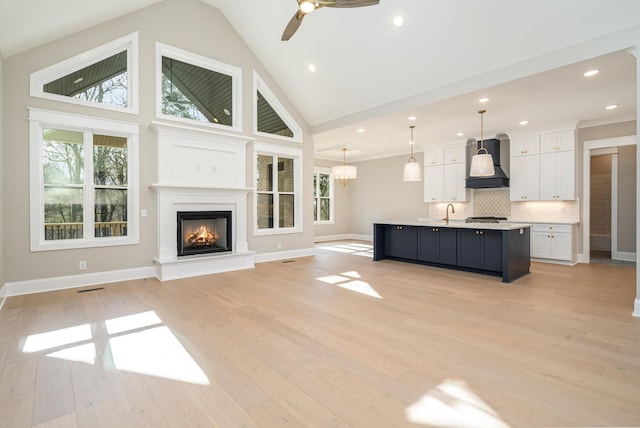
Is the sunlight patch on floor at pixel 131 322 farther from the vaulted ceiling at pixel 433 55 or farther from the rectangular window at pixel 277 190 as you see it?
the rectangular window at pixel 277 190

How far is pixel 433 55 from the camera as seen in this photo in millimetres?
4836

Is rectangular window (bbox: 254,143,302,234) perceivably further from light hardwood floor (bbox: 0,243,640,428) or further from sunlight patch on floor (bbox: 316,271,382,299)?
light hardwood floor (bbox: 0,243,640,428)

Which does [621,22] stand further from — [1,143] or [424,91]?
[1,143]

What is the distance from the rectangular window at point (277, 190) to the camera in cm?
711

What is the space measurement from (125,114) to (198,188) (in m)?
1.62

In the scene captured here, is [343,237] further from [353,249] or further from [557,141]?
[557,141]

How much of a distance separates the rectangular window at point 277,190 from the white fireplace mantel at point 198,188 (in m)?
0.66

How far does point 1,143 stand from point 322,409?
522 cm

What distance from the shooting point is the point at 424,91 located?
553 centimetres

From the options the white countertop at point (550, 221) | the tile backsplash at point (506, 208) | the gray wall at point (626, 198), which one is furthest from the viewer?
the gray wall at point (626, 198)

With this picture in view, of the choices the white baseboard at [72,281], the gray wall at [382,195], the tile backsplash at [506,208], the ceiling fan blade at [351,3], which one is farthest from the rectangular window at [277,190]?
the tile backsplash at [506,208]

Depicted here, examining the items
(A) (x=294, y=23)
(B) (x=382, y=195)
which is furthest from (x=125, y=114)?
(B) (x=382, y=195)

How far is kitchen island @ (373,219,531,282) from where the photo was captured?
5195mm

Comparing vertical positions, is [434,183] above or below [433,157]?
below
